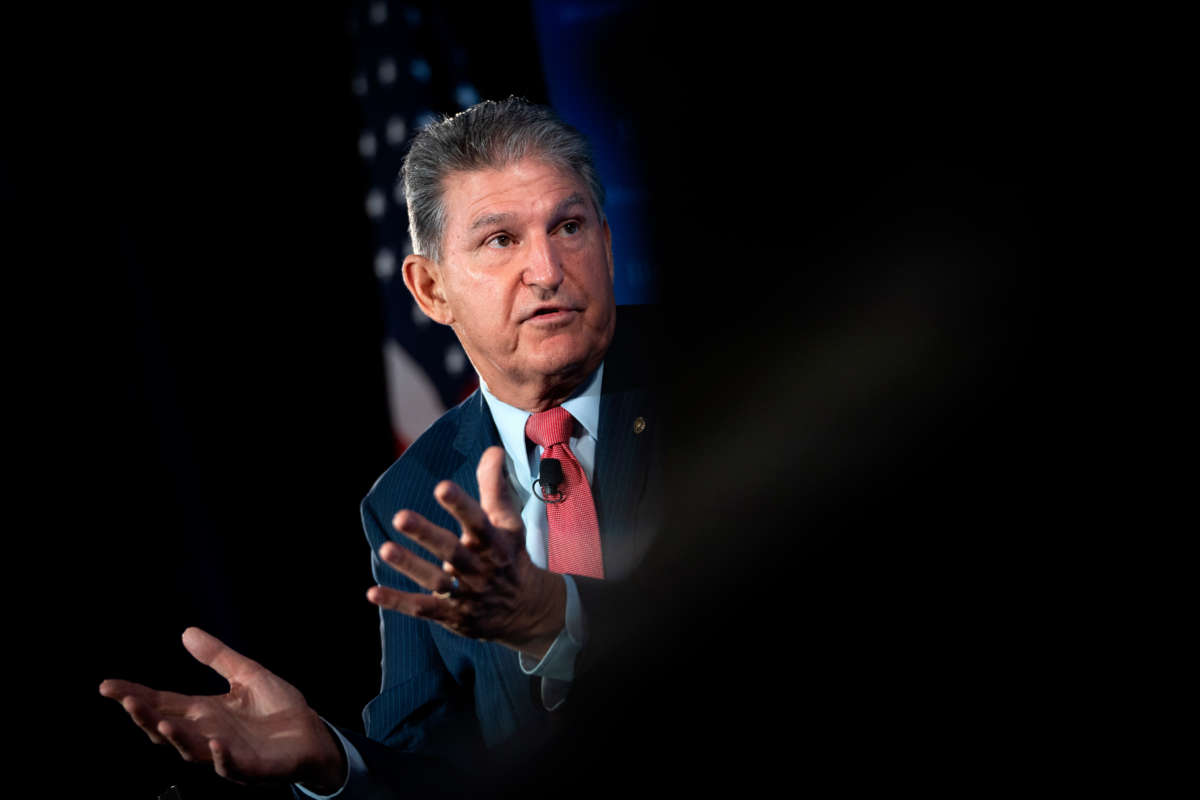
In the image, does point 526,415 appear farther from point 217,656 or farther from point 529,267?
point 217,656

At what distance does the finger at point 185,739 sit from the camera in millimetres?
1143

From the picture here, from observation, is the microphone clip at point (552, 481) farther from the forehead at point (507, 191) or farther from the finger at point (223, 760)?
the finger at point (223, 760)

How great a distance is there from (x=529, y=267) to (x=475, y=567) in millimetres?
461

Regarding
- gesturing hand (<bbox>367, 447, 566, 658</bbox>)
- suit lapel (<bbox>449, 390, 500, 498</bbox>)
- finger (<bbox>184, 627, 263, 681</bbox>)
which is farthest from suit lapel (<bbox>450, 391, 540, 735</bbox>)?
finger (<bbox>184, 627, 263, 681</bbox>)

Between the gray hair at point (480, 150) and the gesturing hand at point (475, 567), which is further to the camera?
the gray hair at point (480, 150)

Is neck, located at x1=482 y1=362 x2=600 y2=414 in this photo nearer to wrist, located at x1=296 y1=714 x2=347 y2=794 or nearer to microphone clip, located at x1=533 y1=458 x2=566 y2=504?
microphone clip, located at x1=533 y1=458 x2=566 y2=504

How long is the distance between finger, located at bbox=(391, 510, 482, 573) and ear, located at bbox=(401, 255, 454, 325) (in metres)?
0.48

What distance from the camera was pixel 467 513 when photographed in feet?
Result: 3.30

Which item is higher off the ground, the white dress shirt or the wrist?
the white dress shirt

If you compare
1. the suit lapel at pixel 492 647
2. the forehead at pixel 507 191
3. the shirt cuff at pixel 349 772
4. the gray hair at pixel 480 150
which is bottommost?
the shirt cuff at pixel 349 772

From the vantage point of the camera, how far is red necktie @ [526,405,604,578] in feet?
4.46

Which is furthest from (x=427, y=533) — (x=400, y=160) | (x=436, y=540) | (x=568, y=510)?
(x=400, y=160)

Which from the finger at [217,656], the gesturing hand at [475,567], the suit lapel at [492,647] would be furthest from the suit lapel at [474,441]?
the finger at [217,656]

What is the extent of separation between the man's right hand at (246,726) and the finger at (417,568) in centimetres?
41
